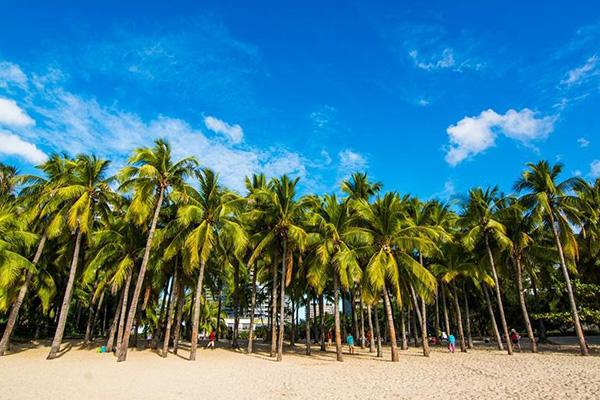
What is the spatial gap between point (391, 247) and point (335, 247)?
3200 mm

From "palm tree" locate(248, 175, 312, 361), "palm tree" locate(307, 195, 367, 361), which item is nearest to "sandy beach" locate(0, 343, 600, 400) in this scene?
"palm tree" locate(307, 195, 367, 361)

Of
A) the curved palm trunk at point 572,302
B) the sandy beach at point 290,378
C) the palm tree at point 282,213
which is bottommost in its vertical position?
the sandy beach at point 290,378

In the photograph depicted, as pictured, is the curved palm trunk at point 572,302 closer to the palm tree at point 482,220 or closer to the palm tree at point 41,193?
the palm tree at point 482,220

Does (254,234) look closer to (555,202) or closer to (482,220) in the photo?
(482,220)

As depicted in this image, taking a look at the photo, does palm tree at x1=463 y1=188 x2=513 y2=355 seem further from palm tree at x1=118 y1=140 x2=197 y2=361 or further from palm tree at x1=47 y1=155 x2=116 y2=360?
palm tree at x1=47 y1=155 x2=116 y2=360

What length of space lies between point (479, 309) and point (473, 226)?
792 inches

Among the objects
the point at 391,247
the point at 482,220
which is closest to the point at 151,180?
the point at 391,247

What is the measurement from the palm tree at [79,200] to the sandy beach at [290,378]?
4.24 m

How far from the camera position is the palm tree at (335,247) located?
18406 mm

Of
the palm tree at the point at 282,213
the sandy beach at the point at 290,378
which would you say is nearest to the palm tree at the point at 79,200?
the sandy beach at the point at 290,378

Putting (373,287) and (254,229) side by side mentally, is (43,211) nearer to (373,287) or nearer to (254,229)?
(254,229)

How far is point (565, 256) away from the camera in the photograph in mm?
21969

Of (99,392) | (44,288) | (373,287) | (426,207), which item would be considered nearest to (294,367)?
(373,287)

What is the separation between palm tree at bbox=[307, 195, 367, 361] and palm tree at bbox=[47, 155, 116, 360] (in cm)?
1208
